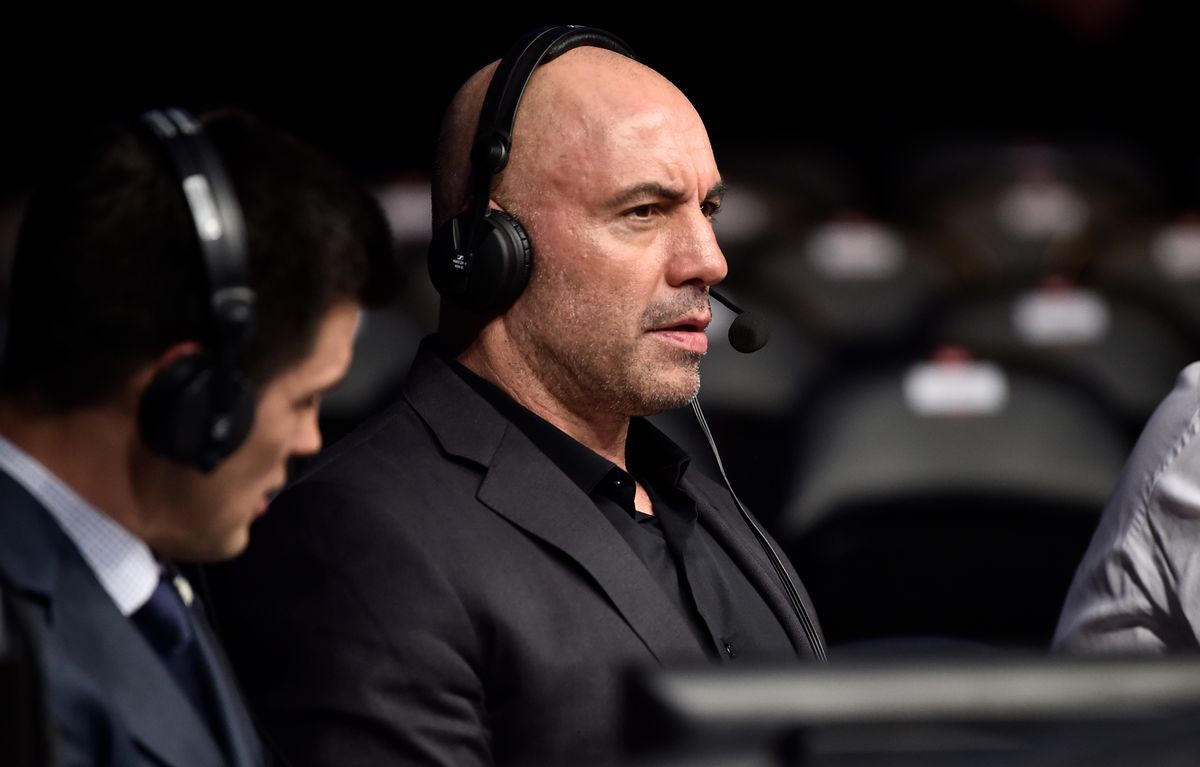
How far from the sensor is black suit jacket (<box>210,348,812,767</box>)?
141cm

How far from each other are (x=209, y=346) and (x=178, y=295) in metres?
0.04

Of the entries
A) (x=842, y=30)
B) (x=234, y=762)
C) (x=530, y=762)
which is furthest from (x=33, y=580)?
(x=842, y=30)

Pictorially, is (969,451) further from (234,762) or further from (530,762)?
(234,762)

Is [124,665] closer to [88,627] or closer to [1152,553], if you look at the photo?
[88,627]

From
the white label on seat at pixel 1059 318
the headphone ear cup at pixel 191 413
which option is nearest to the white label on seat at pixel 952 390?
the white label on seat at pixel 1059 318

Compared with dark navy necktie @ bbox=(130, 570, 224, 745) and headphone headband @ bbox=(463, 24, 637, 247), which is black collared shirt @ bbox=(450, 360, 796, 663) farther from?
dark navy necktie @ bbox=(130, 570, 224, 745)

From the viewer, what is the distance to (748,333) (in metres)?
1.85

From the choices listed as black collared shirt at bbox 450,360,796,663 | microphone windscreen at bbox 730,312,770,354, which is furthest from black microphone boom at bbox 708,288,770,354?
black collared shirt at bbox 450,360,796,663

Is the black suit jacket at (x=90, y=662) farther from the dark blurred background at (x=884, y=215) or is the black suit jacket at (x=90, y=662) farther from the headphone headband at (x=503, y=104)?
the dark blurred background at (x=884, y=215)

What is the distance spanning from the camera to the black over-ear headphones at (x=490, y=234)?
1.71 m

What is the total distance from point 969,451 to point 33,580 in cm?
234

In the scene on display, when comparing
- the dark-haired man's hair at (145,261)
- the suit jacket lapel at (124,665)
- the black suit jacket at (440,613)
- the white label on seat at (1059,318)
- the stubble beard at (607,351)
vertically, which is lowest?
the black suit jacket at (440,613)

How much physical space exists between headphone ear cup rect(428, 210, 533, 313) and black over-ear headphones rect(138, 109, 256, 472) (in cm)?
67

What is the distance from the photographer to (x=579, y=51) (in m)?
1.81
